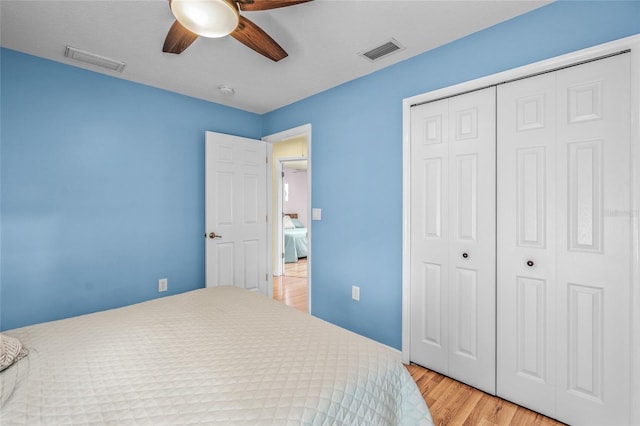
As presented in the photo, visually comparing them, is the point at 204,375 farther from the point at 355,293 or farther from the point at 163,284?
the point at 163,284

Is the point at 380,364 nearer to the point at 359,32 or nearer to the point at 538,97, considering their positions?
the point at 538,97

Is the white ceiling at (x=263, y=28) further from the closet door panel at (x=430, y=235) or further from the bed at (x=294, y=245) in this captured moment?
the bed at (x=294, y=245)

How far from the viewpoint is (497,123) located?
6.50 ft

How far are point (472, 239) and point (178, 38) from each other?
2.21 metres

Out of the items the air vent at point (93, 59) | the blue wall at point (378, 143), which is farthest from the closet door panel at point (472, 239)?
the air vent at point (93, 59)

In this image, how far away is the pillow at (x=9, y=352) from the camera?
1179 millimetres

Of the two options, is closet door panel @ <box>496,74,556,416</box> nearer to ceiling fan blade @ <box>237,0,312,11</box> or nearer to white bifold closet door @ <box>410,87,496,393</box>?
white bifold closet door @ <box>410,87,496,393</box>

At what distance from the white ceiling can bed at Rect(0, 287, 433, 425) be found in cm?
182

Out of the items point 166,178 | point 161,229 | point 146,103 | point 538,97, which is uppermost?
point 146,103

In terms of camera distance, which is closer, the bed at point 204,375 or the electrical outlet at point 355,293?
the bed at point 204,375

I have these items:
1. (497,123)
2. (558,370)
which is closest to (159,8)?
(497,123)

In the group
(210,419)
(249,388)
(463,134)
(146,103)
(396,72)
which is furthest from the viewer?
(146,103)

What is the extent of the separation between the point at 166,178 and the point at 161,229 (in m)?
0.52

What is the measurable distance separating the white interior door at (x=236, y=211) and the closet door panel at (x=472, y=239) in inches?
89.1
